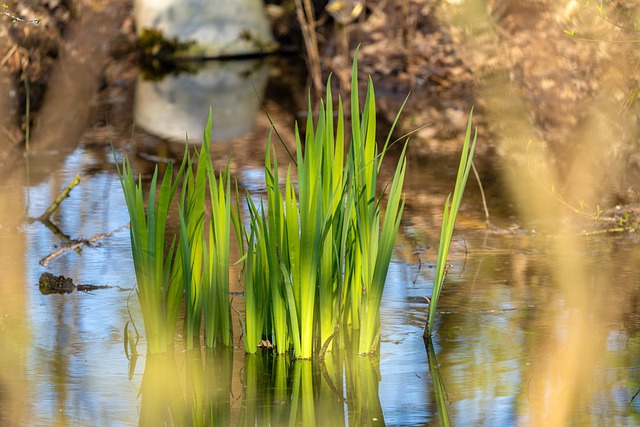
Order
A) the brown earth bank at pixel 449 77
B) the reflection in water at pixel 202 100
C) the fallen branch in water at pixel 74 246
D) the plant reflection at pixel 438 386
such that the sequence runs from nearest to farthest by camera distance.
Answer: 1. the plant reflection at pixel 438 386
2. the fallen branch in water at pixel 74 246
3. the brown earth bank at pixel 449 77
4. the reflection in water at pixel 202 100

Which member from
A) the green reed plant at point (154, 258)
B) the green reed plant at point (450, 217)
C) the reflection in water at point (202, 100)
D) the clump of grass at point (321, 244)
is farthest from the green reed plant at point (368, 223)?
the reflection in water at point (202, 100)

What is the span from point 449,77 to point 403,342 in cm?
815

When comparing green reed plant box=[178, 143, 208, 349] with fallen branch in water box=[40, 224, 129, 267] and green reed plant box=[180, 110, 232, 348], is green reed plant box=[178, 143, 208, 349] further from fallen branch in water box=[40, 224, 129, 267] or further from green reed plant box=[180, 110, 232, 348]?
fallen branch in water box=[40, 224, 129, 267]

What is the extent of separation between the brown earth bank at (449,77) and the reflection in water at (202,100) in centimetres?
27

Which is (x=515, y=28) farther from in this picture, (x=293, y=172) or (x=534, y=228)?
(x=534, y=228)

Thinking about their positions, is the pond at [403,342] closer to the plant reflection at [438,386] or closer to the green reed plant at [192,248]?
the plant reflection at [438,386]

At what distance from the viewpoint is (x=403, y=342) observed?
13.7ft

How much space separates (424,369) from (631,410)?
2.36 feet

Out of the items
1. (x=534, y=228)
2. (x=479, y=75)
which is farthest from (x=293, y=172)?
(x=479, y=75)

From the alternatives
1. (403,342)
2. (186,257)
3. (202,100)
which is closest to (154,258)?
(186,257)

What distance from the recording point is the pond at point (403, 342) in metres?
3.57

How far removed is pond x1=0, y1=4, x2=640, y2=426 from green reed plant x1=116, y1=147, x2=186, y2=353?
0.12 m

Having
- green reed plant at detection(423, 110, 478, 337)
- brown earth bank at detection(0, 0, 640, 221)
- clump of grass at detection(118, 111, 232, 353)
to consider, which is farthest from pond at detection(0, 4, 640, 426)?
brown earth bank at detection(0, 0, 640, 221)

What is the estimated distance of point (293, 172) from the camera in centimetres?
773
